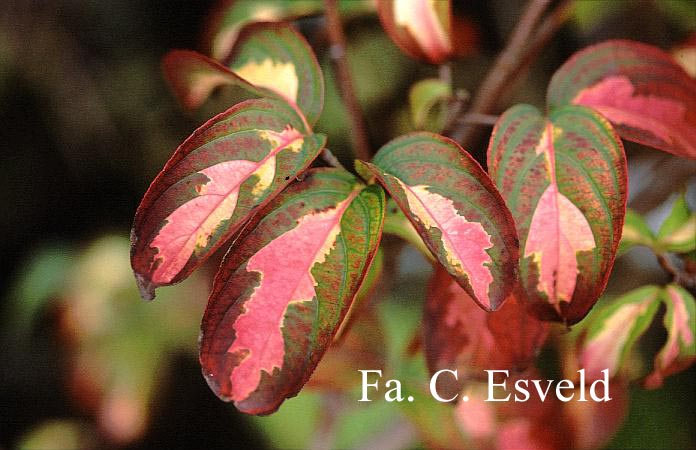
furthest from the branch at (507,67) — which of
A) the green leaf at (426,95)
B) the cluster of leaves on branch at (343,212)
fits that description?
the cluster of leaves on branch at (343,212)

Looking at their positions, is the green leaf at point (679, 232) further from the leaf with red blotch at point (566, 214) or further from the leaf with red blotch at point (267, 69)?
the leaf with red blotch at point (267, 69)

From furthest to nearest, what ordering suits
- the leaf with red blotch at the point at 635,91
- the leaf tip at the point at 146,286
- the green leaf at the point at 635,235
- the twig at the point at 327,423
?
the twig at the point at 327,423, the green leaf at the point at 635,235, the leaf with red blotch at the point at 635,91, the leaf tip at the point at 146,286

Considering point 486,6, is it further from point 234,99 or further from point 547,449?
point 547,449

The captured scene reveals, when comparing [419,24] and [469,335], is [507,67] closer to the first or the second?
[419,24]

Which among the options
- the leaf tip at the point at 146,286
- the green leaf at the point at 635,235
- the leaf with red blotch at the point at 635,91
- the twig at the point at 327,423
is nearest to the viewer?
the leaf tip at the point at 146,286

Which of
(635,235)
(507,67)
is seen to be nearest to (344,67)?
(507,67)

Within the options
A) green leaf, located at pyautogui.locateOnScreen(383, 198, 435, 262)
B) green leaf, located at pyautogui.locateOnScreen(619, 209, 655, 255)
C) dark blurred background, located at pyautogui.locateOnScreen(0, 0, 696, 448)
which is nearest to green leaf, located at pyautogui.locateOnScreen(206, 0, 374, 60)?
dark blurred background, located at pyautogui.locateOnScreen(0, 0, 696, 448)
